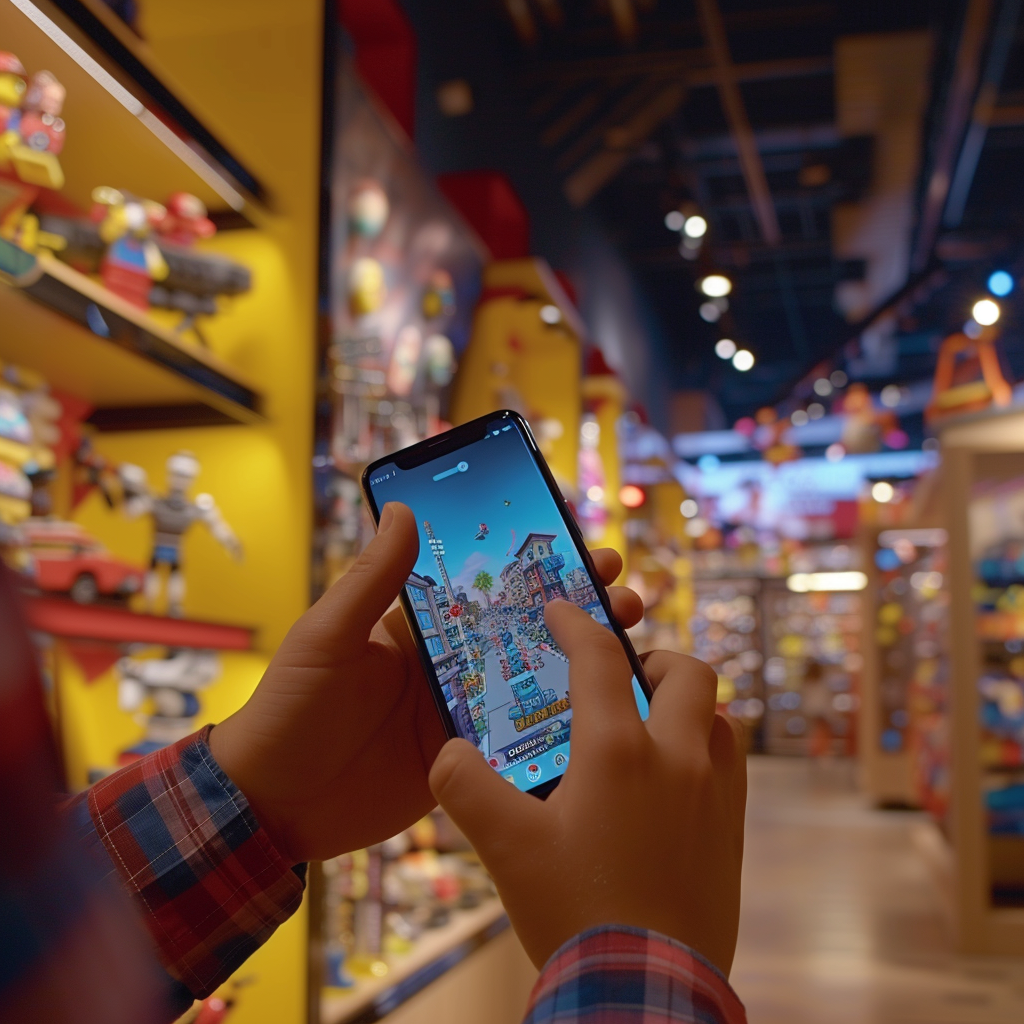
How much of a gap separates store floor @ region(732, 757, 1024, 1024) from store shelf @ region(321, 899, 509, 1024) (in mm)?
1150

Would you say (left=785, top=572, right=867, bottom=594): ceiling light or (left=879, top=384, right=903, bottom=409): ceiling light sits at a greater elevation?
(left=879, top=384, right=903, bottom=409): ceiling light

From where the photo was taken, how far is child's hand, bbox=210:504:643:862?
782 millimetres

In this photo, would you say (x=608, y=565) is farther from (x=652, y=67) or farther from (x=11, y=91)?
(x=652, y=67)

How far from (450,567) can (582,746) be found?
1.24 feet

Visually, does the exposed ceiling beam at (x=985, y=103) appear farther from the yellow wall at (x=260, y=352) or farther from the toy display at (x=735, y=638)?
the toy display at (x=735, y=638)

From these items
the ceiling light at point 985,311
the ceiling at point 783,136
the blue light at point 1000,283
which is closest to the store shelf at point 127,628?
the ceiling at point 783,136

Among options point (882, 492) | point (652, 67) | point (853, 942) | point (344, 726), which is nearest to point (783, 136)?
point (652, 67)

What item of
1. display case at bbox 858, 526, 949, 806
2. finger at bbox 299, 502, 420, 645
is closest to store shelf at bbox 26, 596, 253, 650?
finger at bbox 299, 502, 420, 645

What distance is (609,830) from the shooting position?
0.54 meters

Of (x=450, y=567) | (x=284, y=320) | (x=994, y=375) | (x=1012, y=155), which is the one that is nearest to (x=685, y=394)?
(x=1012, y=155)

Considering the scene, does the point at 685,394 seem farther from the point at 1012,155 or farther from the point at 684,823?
the point at 684,823

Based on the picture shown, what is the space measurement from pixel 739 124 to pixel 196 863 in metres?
6.98

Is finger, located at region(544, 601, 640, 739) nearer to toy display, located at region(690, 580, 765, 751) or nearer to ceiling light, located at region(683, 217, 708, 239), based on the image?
ceiling light, located at region(683, 217, 708, 239)

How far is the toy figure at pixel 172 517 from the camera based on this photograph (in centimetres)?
191
